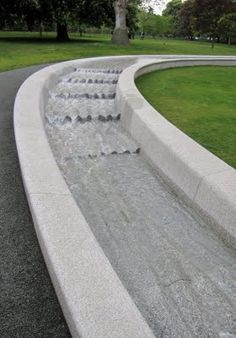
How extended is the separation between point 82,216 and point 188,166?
1614 millimetres

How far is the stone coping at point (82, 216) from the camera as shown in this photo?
2.28 metres

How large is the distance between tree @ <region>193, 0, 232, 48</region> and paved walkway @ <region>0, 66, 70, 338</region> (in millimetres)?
39827

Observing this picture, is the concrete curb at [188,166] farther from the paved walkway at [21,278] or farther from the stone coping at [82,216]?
the paved walkway at [21,278]

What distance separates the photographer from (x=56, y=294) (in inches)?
105

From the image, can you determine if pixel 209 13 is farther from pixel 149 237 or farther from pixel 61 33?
pixel 149 237

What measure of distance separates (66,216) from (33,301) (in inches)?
30.0

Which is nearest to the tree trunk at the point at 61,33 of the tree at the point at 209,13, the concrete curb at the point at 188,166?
the tree at the point at 209,13

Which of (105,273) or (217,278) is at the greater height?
(105,273)

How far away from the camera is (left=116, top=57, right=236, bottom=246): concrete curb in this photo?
3803 mm

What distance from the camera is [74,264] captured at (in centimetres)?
265

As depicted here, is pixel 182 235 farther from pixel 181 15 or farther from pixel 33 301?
pixel 181 15

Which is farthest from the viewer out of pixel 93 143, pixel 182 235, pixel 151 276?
pixel 93 143

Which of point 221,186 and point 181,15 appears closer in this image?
point 221,186

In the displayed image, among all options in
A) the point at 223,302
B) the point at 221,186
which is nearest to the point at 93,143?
the point at 221,186
